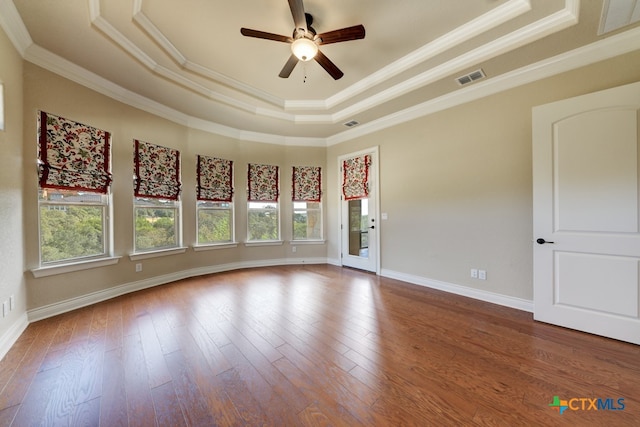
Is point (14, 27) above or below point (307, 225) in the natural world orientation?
above

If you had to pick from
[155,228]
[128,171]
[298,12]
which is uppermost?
[298,12]

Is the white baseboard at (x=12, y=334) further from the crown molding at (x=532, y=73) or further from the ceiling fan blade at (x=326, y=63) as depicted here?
the crown molding at (x=532, y=73)

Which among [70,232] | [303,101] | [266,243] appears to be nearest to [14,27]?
[70,232]

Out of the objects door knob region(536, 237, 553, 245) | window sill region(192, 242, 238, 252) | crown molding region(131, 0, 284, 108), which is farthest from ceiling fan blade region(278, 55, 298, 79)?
window sill region(192, 242, 238, 252)

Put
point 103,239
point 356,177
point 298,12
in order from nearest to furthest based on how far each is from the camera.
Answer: point 298,12 < point 103,239 < point 356,177

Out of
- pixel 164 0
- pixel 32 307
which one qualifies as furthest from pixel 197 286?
pixel 164 0

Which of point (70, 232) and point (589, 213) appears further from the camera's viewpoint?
point (70, 232)

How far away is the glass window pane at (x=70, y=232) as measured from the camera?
8.73 feet

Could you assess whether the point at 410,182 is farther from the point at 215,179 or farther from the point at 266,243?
the point at 215,179

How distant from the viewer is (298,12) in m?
1.94

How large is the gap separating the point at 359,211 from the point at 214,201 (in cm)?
286

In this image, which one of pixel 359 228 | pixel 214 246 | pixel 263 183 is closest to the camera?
pixel 214 246

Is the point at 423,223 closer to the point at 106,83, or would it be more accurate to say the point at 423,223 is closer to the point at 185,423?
the point at 185,423

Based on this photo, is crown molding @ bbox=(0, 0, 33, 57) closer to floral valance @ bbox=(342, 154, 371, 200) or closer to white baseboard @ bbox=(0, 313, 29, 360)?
white baseboard @ bbox=(0, 313, 29, 360)
